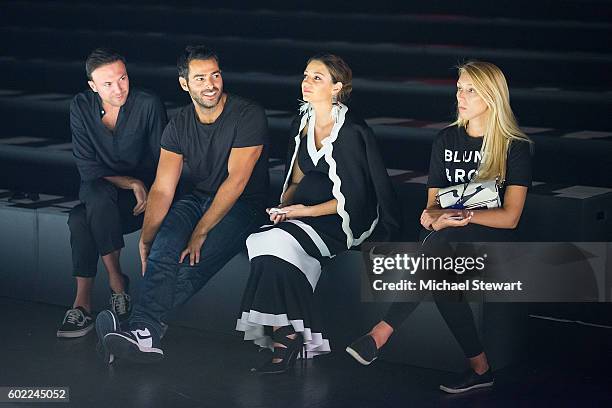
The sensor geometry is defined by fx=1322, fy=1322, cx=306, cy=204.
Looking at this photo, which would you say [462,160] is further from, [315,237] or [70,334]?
[70,334]

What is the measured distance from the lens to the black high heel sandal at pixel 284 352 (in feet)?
15.3

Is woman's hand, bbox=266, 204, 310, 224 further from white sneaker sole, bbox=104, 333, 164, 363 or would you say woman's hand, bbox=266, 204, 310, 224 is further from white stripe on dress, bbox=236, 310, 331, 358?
white sneaker sole, bbox=104, 333, 164, 363

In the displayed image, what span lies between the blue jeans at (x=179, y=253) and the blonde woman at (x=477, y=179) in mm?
672

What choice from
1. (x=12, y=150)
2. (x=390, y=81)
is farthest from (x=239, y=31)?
(x=12, y=150)

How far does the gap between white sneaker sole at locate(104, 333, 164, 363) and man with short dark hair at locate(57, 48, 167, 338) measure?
0.51m

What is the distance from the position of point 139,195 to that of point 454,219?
4.49ft

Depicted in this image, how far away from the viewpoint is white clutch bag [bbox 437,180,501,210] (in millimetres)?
4527

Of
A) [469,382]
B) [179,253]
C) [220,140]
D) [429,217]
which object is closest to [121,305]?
[179,253]

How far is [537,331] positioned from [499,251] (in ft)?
1.91

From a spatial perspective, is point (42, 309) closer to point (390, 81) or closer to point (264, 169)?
point (264, 169)

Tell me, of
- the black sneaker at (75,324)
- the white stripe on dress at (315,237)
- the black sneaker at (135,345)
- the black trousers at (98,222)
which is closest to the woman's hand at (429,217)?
the white stripe on dress at (315,237)

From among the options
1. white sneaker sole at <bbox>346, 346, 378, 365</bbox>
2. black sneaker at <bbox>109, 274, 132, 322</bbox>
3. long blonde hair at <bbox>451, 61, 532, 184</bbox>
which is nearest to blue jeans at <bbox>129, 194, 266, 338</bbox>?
black sneaker at <bbox>109, 274, 132, 322</bbox>

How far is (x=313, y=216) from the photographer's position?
4.84 metres

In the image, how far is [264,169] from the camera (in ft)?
16.7
